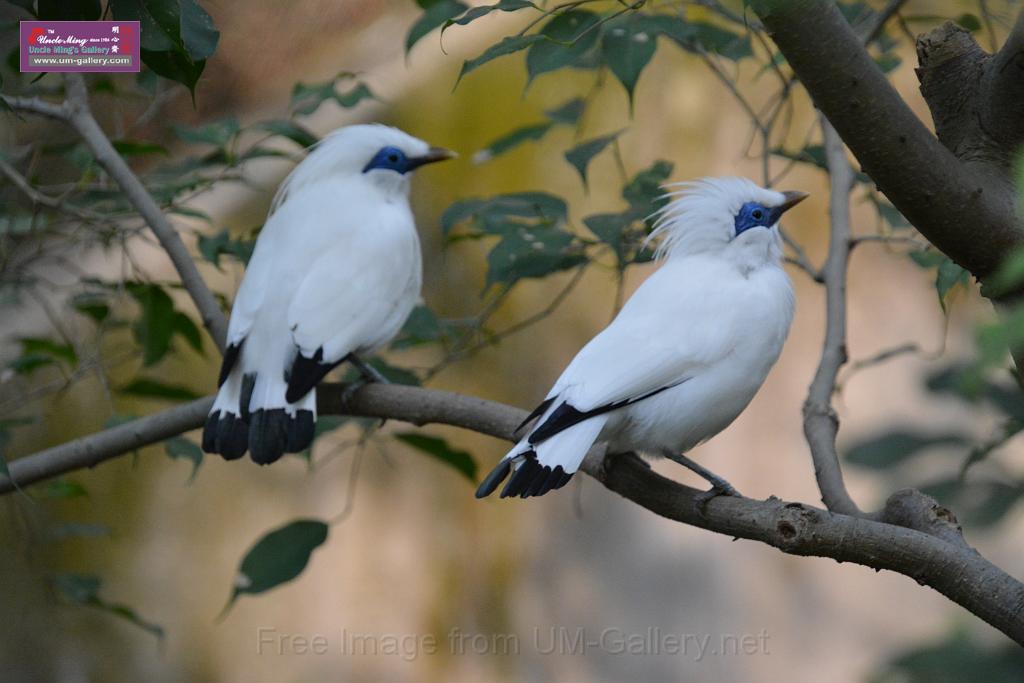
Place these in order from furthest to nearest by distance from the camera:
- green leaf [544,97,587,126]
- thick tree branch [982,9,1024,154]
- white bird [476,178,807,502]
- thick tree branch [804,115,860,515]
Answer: green leaf [544,97,587,126] < thick tree branch [804,115,860,515] < white bird [476,178,807,502] < thick tree branch [982,9,1024,154]

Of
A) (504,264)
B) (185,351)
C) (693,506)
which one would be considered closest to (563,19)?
(504,264)

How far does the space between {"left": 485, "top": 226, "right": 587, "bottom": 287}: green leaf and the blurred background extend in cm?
221

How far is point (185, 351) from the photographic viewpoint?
475cm

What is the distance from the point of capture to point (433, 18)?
2.25 meters

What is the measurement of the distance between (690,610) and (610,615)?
0.33m

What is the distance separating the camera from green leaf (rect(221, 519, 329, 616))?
2504mm

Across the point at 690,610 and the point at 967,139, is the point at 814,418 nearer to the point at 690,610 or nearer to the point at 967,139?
the point at 967,139

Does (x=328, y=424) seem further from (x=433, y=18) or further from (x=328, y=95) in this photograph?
(x=433, y=18)

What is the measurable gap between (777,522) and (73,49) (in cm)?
168

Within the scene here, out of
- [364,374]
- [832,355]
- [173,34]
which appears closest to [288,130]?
[364,374]

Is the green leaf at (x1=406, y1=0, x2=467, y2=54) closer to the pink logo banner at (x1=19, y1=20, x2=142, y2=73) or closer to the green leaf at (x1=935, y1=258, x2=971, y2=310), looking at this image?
the pink logo banner at (x1=19, y1=20, x2=142, y2=73)

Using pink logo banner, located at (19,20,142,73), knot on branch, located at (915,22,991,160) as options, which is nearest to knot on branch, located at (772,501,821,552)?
knot on branch, located at (915,22,991,160)

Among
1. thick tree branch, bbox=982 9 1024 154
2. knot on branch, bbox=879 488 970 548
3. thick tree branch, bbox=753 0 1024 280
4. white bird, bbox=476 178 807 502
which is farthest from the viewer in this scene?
white bird, bbox=476 178 807 502

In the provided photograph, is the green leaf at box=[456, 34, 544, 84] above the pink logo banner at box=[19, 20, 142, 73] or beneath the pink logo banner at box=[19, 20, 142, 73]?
beneath
